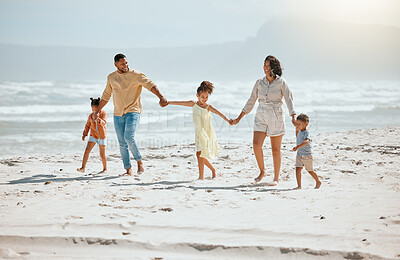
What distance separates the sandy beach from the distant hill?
127m

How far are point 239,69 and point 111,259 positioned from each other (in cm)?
15700

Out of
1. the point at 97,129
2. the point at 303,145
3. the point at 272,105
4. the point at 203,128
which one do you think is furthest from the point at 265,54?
the point at 303,145

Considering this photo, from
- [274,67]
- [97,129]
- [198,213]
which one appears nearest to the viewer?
[198,213]

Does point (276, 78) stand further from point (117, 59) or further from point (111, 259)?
point (111, 259)

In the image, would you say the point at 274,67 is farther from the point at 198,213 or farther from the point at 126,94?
the point at 198,213

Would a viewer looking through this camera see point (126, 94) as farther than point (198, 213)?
Yes

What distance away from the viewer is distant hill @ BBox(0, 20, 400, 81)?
5551 inches

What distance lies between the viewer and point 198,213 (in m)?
4.42

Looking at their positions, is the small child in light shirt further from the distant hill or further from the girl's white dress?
the distant hill

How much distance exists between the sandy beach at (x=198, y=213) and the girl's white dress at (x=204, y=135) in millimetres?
447

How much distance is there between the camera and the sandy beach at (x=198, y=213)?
3.45 metres

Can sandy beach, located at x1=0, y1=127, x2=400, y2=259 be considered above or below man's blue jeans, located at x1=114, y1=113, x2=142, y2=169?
below

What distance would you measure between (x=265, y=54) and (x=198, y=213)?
521 ft

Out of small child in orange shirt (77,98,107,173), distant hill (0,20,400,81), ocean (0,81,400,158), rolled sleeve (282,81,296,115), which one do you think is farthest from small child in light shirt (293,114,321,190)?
distant hill (0,20,400,81)
